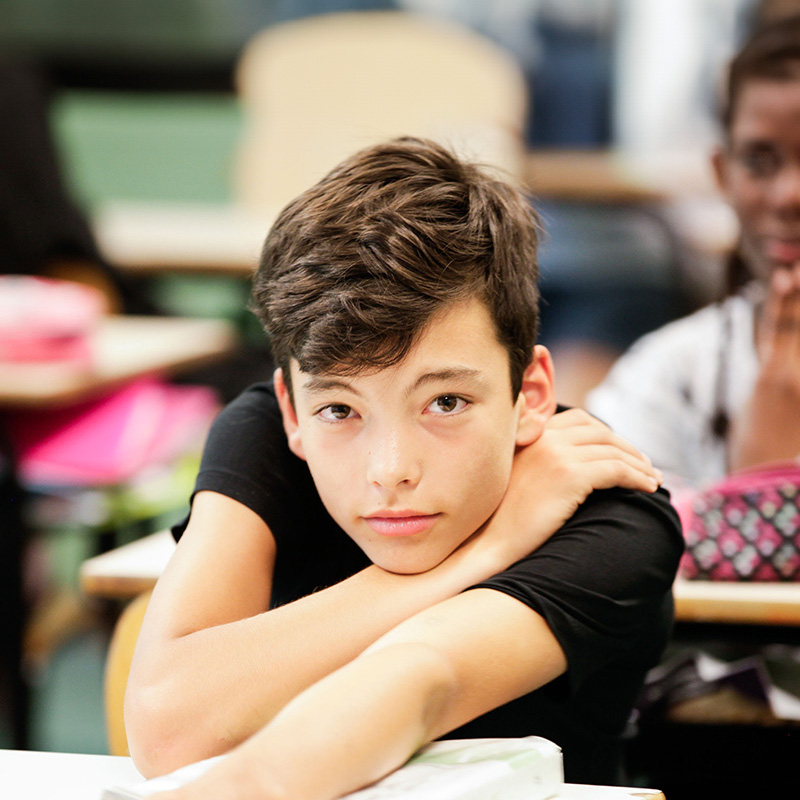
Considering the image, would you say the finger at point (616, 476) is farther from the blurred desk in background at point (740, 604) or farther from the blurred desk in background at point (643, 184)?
the blurred desk in background at point (643, 184)

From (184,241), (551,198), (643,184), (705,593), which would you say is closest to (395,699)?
(705,593)

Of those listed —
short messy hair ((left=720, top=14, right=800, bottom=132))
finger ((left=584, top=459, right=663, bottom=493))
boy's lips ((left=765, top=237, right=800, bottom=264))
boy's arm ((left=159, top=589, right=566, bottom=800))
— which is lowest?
boy's arm ((left=159, top=589, right=566, bottom=800))

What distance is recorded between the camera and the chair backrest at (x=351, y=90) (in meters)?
4.18

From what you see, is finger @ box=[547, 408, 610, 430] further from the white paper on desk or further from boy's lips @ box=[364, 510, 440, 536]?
the white paper on desk

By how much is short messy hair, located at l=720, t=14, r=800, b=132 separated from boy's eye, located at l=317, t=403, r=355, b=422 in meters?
1.21

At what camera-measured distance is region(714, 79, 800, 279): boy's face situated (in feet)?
5.78

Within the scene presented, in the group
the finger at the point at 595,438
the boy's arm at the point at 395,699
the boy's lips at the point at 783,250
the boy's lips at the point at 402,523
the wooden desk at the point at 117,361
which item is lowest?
the wooden desk at the point at 117,361

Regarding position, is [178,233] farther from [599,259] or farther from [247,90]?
[599,259]

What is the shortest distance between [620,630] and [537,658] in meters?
0.11

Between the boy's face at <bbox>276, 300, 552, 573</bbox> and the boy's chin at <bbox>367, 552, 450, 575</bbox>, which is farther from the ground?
the boy's face at <bbox>276, 300, 552, 573</bbox>

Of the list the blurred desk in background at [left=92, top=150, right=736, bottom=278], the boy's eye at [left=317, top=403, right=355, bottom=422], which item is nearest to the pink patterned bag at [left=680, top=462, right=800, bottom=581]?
the boy's eye at [left=317, top=403, right=355, bottom=422]

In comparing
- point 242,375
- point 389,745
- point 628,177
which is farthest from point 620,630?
point 628,177

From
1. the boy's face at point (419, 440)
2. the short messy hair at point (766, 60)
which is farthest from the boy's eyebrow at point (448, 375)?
the short messy hair at point (766, 60)

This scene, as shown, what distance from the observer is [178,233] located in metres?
3.69
